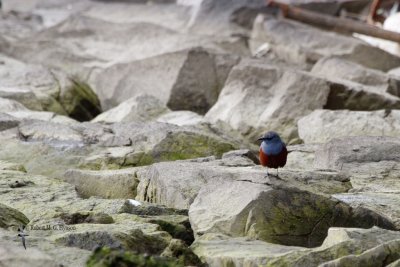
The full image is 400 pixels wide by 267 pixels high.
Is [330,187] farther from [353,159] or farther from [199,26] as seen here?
[199,26]

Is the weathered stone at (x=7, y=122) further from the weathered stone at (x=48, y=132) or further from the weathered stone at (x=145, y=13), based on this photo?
the weathered stone at (x=145, y=13)

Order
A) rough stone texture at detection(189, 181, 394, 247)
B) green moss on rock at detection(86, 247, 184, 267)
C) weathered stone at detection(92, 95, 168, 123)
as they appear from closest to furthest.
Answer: green moss on rock at detection(86, 247, 184, 267), rough stone texture at detection(189, 181, 394, 247), weathered stone at detection(92, 95, 168, 123)

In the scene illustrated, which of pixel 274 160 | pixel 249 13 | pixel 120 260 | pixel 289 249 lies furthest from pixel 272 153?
pixel 249 13

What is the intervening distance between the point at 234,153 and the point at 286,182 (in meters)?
1.70

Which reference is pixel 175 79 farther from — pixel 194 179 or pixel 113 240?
pixel 113 240

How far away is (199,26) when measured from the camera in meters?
15.1

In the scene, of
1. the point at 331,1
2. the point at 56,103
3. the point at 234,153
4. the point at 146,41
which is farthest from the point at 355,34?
the point at 234,153

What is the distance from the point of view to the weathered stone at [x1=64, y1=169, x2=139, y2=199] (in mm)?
7203

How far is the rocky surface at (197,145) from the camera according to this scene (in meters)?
5.42

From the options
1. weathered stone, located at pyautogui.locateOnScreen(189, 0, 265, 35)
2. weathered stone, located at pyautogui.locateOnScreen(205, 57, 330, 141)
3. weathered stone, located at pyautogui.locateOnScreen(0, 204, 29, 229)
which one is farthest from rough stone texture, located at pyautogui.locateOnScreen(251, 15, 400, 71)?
weathered stone, located at pyautogui.locateOnScreen(0, 204, 29, 229)

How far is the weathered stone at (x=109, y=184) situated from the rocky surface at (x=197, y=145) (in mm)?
11

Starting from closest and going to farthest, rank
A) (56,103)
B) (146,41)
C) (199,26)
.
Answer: (56,103) → (146,41) → (199,26)

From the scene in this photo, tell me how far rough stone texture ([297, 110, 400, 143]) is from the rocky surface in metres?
0.02

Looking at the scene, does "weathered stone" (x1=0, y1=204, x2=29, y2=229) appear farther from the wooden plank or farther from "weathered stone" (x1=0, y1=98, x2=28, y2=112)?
the wooden plank
